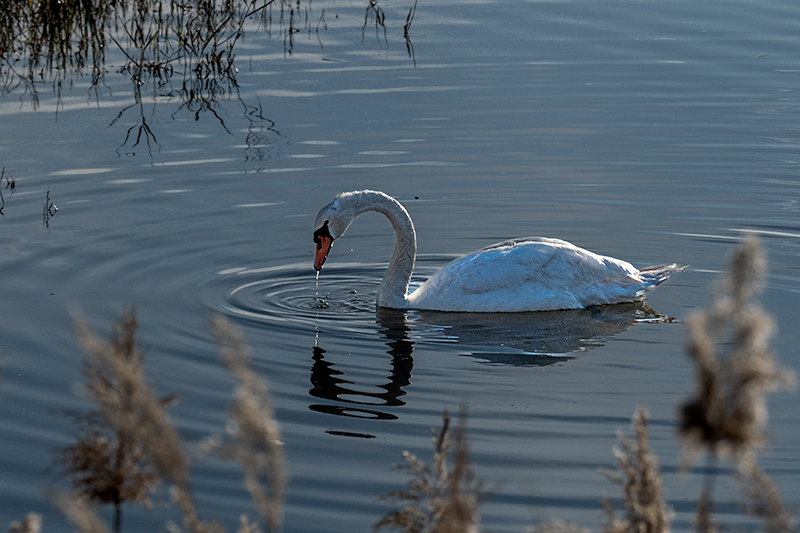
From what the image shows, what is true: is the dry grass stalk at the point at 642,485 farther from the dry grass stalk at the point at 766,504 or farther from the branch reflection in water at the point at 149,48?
the branch reflection in water at the point at 149,48

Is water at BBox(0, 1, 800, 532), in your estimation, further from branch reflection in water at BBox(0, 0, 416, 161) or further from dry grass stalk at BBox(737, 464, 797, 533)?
dry grass stalk at BBox(737, 464, 797, 533)

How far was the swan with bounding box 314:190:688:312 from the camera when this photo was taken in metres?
8.21

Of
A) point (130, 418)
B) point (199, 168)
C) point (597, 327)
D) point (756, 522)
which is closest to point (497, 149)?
point (199, 168)

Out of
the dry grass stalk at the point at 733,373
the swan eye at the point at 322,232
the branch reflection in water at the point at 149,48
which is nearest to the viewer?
the dry grass stalk at the point at 733,373

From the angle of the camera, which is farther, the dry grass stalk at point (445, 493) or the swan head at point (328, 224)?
the swan head at point (328, 224)

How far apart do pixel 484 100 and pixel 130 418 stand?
11.9 m

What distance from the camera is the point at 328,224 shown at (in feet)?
27.2

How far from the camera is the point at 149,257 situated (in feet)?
30.5

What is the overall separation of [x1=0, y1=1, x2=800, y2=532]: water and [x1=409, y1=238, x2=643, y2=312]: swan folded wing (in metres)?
0.19

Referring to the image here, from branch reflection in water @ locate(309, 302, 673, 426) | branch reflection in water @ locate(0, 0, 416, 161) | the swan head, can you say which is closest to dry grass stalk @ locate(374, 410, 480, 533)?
branch reflection in water @ locate(309, 302, 673, 426)

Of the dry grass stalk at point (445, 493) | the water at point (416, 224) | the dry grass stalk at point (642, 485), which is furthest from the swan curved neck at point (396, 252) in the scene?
the dry grass stalk at point (642, 485)

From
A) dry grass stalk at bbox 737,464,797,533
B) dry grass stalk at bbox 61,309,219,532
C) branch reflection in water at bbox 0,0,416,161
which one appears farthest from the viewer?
branch reflection in water at bbox 0,0,416,161

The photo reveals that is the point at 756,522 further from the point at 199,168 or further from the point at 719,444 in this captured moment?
the point at 199,168

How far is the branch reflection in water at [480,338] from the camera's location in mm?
6727
